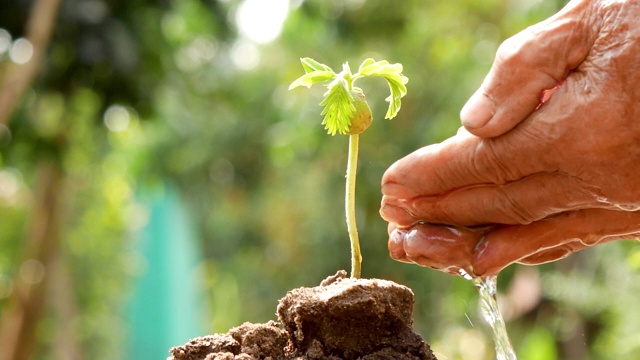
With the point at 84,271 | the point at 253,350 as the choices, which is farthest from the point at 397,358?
the point at 84,271

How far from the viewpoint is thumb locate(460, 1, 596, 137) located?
1596 mm

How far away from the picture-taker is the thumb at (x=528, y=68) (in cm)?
160

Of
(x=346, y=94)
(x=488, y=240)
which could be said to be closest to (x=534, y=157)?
(x=488, y=240)

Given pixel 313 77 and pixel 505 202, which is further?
pixel 505 202

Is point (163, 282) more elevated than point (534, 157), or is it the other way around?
point (163, 282)

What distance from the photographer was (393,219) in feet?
6.11

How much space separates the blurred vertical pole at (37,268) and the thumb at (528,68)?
6391 mm

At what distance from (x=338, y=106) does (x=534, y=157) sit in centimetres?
37

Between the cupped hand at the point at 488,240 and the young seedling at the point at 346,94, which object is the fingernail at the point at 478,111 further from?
the cupped hand at the point at 488,240

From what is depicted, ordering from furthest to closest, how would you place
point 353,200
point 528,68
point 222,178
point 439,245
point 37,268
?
1. point 222,178
2. point 37,268
3. point 439,245
4. point 353,200
5. point 528,68

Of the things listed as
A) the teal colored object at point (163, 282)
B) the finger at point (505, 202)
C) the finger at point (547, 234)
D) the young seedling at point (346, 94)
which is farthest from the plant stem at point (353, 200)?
the teal colored object at point (163, 282)

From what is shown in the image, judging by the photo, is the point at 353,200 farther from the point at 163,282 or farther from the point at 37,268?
the point at 163,282

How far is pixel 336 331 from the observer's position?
1.62 meters

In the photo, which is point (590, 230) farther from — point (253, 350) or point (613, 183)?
point (253, 350)
